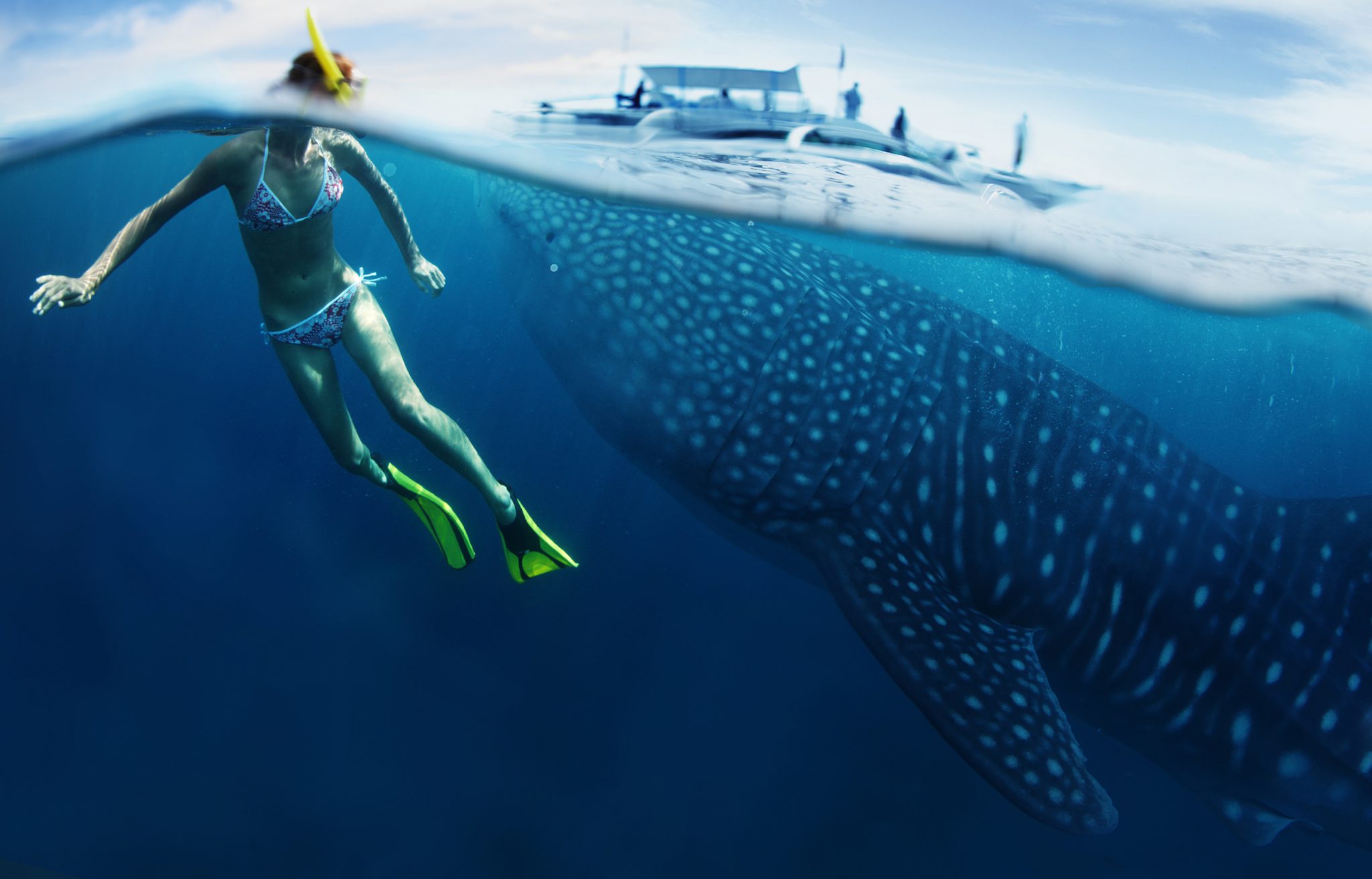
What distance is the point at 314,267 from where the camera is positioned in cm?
325

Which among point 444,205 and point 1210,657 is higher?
point 444,205

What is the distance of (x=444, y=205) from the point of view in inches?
468

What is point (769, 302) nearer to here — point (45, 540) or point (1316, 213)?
point (1316, 213)

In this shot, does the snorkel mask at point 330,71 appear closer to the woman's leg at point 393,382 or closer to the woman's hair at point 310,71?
the woman's hair at point 310,71

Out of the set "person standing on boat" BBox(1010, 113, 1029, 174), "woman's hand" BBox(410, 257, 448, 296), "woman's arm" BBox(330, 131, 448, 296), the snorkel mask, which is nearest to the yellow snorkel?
the snorkel mask

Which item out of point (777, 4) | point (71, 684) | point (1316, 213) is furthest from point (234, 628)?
point (1316, 213)

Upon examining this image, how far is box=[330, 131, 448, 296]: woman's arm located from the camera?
10.6ft

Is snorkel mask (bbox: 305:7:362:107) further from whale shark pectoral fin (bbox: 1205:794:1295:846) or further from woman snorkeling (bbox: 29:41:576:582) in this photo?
whale shark pectoral fin (bbox: 1205:794:1295:846)

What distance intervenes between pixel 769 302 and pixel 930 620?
6.05ft

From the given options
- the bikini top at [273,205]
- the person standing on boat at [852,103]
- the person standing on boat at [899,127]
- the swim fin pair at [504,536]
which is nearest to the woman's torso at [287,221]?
the bikini top at [273,205]

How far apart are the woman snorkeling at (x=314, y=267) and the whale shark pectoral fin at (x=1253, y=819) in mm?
4527

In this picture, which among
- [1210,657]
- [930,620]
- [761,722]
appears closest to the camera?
[930,620]

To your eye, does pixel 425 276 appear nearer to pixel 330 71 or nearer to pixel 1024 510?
pixel 330 71

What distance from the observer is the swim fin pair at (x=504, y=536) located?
4.02 metres
